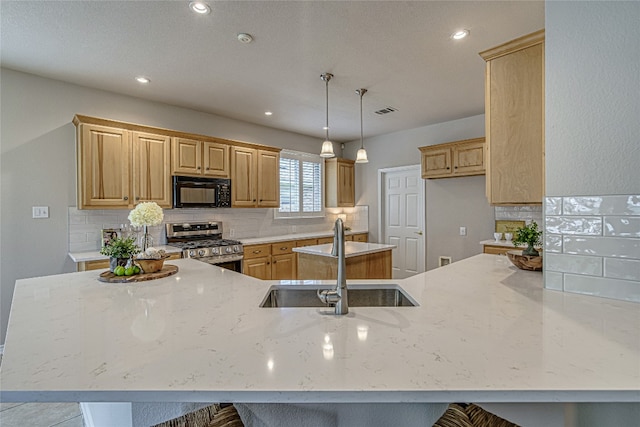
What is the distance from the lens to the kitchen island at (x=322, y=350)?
0.67 meters

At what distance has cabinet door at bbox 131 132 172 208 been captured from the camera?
3.33 meters

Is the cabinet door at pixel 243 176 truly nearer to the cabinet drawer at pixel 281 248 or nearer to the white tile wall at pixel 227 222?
the white tile wall at pixel 227 222

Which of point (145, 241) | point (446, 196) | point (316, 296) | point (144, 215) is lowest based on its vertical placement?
point (316, 296)

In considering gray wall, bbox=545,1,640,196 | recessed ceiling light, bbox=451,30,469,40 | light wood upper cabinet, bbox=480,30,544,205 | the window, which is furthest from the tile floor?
recessed ceiling light, bbox=451,30,469,40

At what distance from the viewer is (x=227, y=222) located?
4469 mm

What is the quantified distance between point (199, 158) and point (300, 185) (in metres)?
2.08

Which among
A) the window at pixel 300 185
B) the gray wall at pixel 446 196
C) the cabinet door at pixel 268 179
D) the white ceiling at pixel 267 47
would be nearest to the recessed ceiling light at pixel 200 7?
the white ceiling at pixel 267 47

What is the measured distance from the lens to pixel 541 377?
693 mm

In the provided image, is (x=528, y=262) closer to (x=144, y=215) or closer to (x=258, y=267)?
(x=144, y=215)

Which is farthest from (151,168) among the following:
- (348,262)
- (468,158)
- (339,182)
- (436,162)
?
(468,158)

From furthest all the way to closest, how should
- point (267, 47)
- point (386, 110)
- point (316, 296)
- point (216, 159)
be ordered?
point (386, 110), point (216, 159), point (267, 47), point (316, 296)

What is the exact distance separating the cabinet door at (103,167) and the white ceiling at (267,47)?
594 millimetres

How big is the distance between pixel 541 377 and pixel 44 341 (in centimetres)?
138

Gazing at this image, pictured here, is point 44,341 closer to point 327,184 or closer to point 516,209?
point 516,209
